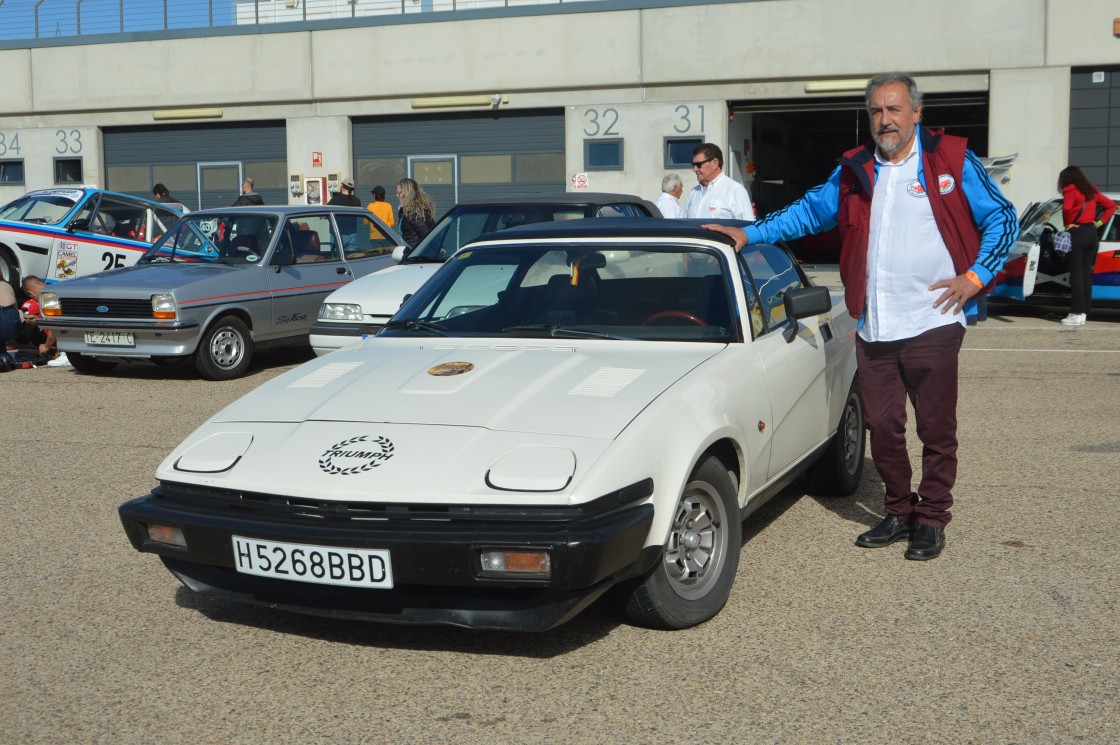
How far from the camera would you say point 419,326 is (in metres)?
5.24

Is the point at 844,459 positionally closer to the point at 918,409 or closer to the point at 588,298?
the point at 918,409

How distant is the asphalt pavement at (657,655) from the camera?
3443 mm

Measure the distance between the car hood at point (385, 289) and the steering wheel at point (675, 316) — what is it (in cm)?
456

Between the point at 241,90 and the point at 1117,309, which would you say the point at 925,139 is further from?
the point at 241,90

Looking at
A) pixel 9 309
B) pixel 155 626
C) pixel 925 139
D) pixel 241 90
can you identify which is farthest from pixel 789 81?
pixel 155 626

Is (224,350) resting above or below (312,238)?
below

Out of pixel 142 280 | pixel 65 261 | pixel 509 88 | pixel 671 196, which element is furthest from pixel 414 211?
pixel 509 88

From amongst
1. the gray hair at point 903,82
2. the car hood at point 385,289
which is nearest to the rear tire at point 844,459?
the gray hair at point 903,82

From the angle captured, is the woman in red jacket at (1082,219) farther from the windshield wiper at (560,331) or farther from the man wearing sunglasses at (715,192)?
the windshield wiper at (560,331)

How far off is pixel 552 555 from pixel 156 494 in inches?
59.0

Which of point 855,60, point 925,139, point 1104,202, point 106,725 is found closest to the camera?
point 106,725

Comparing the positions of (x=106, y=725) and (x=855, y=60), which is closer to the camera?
(x=106, y=725)

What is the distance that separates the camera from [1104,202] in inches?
574

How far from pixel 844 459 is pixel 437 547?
10.1ft
